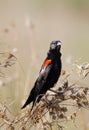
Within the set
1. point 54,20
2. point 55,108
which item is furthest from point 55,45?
point 54,20

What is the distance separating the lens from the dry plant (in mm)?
3371

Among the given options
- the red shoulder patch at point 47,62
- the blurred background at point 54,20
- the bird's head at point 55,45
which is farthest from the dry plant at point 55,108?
the blurred background at point 54,20

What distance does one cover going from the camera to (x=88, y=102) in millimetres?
3486

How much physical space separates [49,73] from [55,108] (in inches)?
46.6

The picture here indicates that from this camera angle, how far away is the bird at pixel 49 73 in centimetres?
443

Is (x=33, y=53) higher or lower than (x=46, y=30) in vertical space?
higher

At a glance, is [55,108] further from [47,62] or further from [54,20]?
[54,20]

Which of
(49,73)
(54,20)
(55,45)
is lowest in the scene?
(54,20)

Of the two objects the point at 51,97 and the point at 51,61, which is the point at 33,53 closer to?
the point at 51,61

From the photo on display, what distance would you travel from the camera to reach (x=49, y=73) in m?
4.73

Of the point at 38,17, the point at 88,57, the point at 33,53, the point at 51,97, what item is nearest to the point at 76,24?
the point at 38,17

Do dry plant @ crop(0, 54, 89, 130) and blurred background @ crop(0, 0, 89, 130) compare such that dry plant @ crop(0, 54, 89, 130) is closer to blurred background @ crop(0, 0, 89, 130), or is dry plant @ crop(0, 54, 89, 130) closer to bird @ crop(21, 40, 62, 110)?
bird @ crop(21, 40, 62, 110)

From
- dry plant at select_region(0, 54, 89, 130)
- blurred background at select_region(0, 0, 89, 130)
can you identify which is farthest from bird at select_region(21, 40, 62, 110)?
blurred background at select_region(0, 0, 89, 130)

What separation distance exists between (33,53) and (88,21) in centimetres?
798
